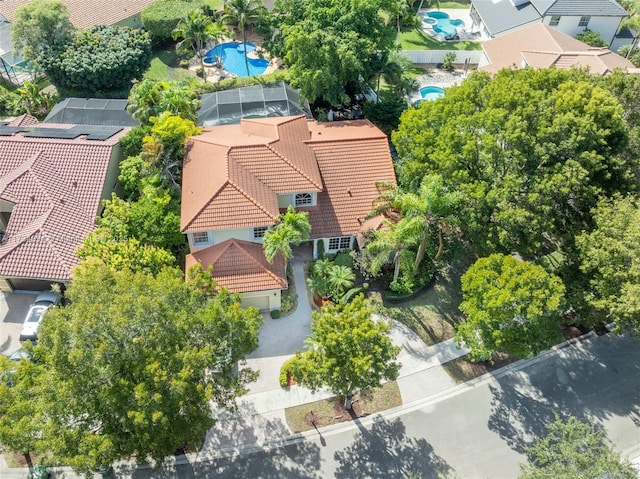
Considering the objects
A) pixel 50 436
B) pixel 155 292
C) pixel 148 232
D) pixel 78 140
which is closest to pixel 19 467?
pixel 50 436

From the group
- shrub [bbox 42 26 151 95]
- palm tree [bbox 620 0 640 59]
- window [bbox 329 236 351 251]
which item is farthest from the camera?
palm tree [bbox 620 0 640 59]

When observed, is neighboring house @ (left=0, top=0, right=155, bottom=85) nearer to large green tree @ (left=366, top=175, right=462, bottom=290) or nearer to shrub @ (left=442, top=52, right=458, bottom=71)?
shrub @ (left=442, top=52, right=458, bottom=71)

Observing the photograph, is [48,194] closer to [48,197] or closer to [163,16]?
[48,197]

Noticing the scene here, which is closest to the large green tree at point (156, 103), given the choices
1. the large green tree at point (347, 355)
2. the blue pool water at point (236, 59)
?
the blue pool water at point (236, 59)

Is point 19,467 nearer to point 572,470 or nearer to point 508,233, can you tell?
point 572,470

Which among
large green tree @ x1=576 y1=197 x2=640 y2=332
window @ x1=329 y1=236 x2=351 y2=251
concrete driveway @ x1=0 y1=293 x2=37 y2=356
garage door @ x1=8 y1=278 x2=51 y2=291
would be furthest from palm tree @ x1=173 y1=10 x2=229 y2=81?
large green tree @ x1=576 y1=197 x2=640 y2=332

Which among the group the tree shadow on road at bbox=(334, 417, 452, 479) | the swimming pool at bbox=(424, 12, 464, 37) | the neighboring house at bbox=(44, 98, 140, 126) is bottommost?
the tree shadow on road at bbox=(334, 417, 452, 479)

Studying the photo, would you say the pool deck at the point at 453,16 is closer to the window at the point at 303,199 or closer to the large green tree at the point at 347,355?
→ the window at the point at 303,199
